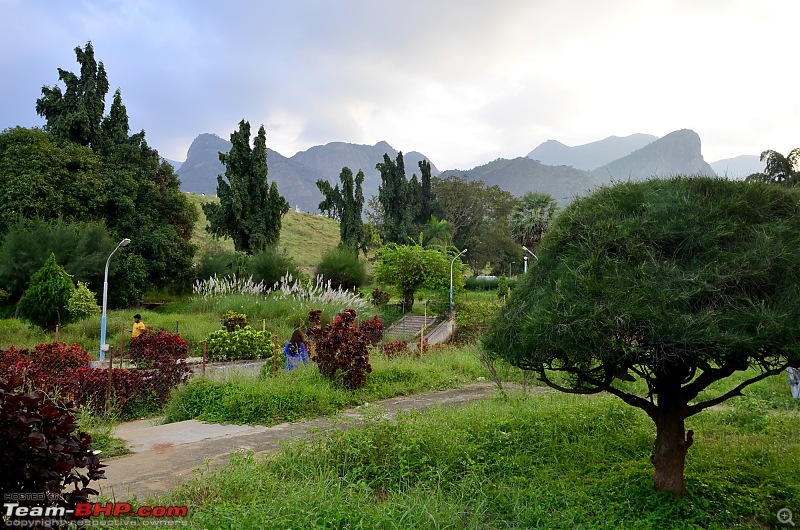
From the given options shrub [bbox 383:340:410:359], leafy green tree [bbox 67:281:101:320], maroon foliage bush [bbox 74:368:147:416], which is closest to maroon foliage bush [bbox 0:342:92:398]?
maroon foliage bush [bbox 74:368:147:416]

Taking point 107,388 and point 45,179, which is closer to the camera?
point 107,388

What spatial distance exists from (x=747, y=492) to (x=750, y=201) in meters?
2.74

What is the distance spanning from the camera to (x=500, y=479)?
18.3 ft

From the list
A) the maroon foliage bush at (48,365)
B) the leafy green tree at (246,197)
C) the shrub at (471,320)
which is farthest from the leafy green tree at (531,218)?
the maroon foliage bush at (48,365)

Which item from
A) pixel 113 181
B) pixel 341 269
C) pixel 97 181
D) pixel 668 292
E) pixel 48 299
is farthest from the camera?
pixel 341 269

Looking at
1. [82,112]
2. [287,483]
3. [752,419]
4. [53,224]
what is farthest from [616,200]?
[82,112]

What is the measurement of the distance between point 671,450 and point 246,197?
3244cm

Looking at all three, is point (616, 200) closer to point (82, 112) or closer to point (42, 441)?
point (42, 441)

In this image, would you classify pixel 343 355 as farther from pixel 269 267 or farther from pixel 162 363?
pixel 269 267

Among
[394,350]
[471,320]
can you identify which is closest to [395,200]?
[471,320]

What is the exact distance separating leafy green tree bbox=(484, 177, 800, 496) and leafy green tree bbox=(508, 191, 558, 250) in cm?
4359

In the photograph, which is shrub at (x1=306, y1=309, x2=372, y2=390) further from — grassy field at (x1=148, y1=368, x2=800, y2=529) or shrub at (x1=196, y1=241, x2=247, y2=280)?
shrub at (x1=196, y1=241, x2=247, y2=280)

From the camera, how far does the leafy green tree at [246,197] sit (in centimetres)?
3438

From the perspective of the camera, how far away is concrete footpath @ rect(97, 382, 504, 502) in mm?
5484
